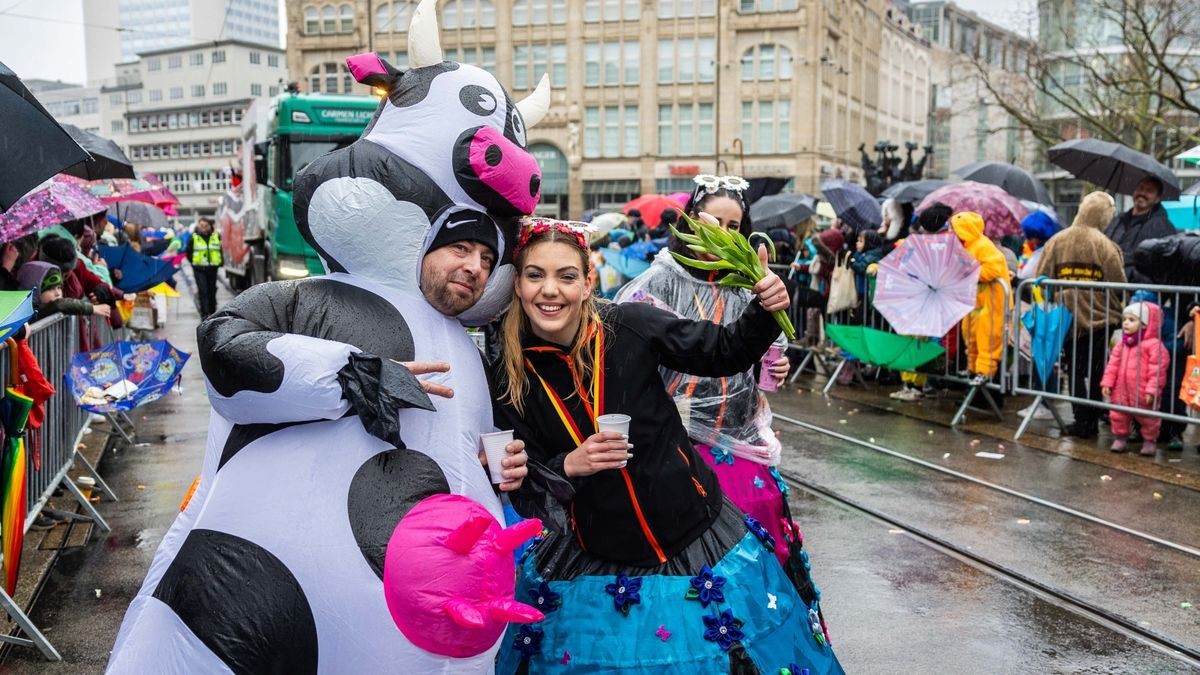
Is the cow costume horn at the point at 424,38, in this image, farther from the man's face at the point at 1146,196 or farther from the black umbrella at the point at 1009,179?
the black umbrella at the point at 1009,179

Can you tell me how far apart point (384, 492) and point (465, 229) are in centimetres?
72

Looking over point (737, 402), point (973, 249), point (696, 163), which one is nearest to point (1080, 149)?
point (973, 249)

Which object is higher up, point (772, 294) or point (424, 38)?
point (424, 38)

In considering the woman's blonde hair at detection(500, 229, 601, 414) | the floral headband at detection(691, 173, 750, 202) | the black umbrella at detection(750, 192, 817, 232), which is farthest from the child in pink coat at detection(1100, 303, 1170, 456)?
the black umbrella at detection(750, 192, 817, 232)

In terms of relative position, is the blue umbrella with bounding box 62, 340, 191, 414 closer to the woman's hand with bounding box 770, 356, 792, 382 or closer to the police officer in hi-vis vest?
the woman's hand with bounding box 770, 356, 792, 382

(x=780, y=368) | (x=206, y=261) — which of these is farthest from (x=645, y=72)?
(x=780, y=368)

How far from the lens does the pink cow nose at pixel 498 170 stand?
2.88 meters

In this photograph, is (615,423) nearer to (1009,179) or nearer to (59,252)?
(59,252)

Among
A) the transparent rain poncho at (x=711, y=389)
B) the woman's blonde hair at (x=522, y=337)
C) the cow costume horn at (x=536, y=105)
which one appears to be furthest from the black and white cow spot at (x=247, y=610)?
the transparent rain poncho at (x=711, y=389)

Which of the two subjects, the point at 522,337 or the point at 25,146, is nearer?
the point at 522,337

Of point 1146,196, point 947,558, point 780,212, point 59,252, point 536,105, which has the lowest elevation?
point 947,558

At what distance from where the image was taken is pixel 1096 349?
347 inches

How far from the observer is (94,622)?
16.6 ft

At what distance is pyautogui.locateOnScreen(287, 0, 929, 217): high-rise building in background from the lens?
2130 inches
